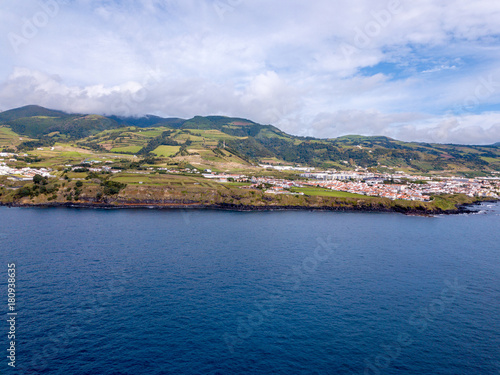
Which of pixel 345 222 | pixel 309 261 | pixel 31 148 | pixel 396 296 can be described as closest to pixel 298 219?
pixel 345 222

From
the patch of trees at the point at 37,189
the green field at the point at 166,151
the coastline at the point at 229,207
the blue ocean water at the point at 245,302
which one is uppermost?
the green field at the point at 166,151

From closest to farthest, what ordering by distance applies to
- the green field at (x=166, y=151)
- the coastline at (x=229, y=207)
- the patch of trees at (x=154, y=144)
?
1. the coastline at (x=229, y=207)
2. the green field at (x=166, y=151)
3. the patch of trees at (x=154, y=144)

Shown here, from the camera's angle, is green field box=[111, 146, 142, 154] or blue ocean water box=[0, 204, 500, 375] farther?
green field box=[111, 146, 142, 154]

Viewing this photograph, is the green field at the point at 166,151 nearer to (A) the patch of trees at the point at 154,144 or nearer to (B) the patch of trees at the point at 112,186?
(A) the patch of trees at the point at 154,144

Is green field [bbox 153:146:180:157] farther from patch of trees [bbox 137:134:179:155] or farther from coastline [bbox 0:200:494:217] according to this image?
coastline [bbox 0:200:494:217]

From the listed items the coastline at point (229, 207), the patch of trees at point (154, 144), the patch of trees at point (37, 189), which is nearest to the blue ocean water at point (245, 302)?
the coastline at point (229, 207)

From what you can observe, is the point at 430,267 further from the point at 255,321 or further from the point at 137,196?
the point at 137,196

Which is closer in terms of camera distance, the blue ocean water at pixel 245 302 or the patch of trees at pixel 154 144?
the blue ocean water at pixel 245 302

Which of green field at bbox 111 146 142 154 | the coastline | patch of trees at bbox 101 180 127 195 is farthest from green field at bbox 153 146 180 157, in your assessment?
the coastline

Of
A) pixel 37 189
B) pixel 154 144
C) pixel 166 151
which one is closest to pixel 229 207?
pixel 37 189
